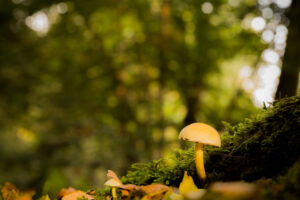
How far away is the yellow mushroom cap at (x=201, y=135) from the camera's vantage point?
1.37 meters

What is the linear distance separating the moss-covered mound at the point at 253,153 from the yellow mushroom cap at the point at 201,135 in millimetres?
164

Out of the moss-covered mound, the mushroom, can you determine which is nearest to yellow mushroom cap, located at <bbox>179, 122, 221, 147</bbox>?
the mushroom

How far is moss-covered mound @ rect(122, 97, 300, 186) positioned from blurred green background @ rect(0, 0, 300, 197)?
3.58 m

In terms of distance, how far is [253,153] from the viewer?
143 centimetres

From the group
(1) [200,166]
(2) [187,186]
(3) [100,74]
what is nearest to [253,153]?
(1) [200,166]

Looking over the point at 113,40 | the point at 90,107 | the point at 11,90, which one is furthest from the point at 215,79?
the point at 11,90

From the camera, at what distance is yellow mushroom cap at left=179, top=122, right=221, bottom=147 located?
1369 mm

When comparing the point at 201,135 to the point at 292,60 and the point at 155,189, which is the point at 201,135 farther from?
the point at 292,60

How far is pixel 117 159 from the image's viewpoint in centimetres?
795

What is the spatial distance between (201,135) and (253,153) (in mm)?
323

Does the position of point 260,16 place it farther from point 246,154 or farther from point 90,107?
point 90,107

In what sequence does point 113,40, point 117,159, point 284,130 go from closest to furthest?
point 284,130, point 117,159, point 113,40

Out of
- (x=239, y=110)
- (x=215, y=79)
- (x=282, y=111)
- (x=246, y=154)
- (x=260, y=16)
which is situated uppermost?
(x=215, y=79)

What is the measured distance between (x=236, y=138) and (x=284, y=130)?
30 cm
